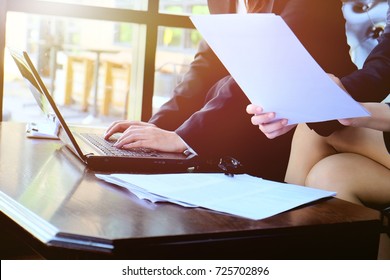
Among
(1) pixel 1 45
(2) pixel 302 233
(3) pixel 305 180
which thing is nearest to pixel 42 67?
(1) pixel 1 45

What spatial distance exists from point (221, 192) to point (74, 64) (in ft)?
7.36

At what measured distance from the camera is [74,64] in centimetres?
294

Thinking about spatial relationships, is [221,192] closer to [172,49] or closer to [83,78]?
[172,49]

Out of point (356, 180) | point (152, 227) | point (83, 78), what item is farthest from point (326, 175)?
point (83, 78)

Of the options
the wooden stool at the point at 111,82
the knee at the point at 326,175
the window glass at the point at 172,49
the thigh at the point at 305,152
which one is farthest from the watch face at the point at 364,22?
the wooden stool at the point at 111,82

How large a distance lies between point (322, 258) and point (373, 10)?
1.39 metres

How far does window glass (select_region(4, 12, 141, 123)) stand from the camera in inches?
105

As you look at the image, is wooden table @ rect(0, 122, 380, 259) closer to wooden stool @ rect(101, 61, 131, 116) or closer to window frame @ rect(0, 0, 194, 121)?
window frame @ rect(0, 0, 194, 121)

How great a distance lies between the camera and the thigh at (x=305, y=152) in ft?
4.52

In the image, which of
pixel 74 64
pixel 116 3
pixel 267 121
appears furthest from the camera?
pixel 74 64

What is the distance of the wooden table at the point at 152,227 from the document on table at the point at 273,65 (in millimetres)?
165

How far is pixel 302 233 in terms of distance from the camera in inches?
28.6

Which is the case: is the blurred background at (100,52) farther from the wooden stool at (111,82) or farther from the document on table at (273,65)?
the document on table at (273,65)

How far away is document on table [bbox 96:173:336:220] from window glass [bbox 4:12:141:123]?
1817mm
